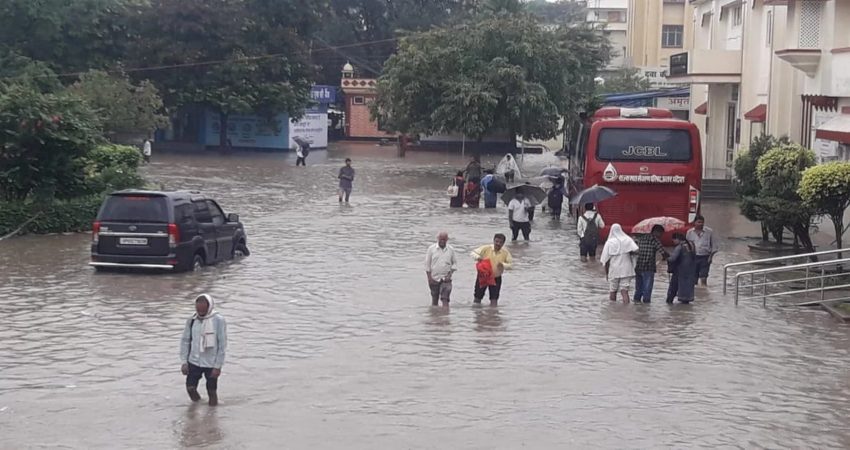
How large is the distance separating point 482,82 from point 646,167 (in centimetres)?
2230

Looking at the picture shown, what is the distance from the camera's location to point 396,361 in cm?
1476

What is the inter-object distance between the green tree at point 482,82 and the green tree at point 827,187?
26.4 meters

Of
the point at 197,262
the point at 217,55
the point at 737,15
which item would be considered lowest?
the point at 197,262

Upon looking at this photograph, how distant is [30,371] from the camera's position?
13.9 metres

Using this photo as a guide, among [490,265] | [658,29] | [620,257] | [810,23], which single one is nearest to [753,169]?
[810,23]

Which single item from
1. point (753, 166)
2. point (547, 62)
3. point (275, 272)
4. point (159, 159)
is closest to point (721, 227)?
point (753, 166)

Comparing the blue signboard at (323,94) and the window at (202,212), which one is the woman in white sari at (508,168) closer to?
the window at (202,212)

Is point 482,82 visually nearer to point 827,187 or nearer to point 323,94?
point 323,94

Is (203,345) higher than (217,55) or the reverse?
the reverse

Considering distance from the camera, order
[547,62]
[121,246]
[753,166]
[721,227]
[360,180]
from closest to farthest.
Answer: [121,246], [753,166], [721,227], [360,180], [547,62]

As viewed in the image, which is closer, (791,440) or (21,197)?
(791,440)

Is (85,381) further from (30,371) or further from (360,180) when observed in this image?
(360,180)

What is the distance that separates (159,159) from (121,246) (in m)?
37.6

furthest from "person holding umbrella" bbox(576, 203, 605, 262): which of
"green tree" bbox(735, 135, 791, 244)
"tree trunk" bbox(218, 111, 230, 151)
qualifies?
"tree trunk" bbox(218, 111, 230, 151)
